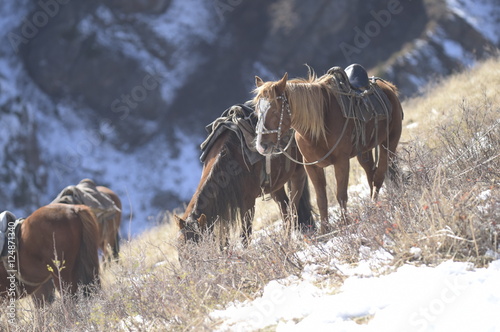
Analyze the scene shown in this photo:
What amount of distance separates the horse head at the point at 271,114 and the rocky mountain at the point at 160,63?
20303 millimetres

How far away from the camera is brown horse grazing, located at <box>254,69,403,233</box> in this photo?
5809mm

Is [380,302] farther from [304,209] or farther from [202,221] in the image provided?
[304,209]

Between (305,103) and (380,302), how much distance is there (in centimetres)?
280

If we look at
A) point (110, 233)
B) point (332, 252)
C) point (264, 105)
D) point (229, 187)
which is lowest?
point (110, 233)

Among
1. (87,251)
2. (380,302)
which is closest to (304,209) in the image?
(87,251)

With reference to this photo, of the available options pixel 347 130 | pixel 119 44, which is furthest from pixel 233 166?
pixel 119 44

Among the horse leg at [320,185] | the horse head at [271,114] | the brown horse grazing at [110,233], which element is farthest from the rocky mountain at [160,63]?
the horse head at [271,114]

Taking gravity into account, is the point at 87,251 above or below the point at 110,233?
above

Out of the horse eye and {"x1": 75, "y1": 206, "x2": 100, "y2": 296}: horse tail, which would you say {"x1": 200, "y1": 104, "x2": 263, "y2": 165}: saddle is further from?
{"x1": 75, "y1": 206, "x2": 100, "y2": 296}: horse tail

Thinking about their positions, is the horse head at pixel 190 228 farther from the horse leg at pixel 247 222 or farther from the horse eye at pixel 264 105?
the horse eye at pixel 264 105

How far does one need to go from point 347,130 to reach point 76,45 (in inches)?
1083

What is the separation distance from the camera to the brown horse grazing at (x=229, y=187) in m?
6.23

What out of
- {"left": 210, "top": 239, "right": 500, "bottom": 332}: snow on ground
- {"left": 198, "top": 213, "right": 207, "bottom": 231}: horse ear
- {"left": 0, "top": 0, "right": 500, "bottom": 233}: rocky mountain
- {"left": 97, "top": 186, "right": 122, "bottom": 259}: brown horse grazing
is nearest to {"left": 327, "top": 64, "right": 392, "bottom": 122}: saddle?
{"left": 198, "top": 213, "right": 207, "bottom": 231}: horse ear

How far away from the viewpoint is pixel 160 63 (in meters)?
31.6
